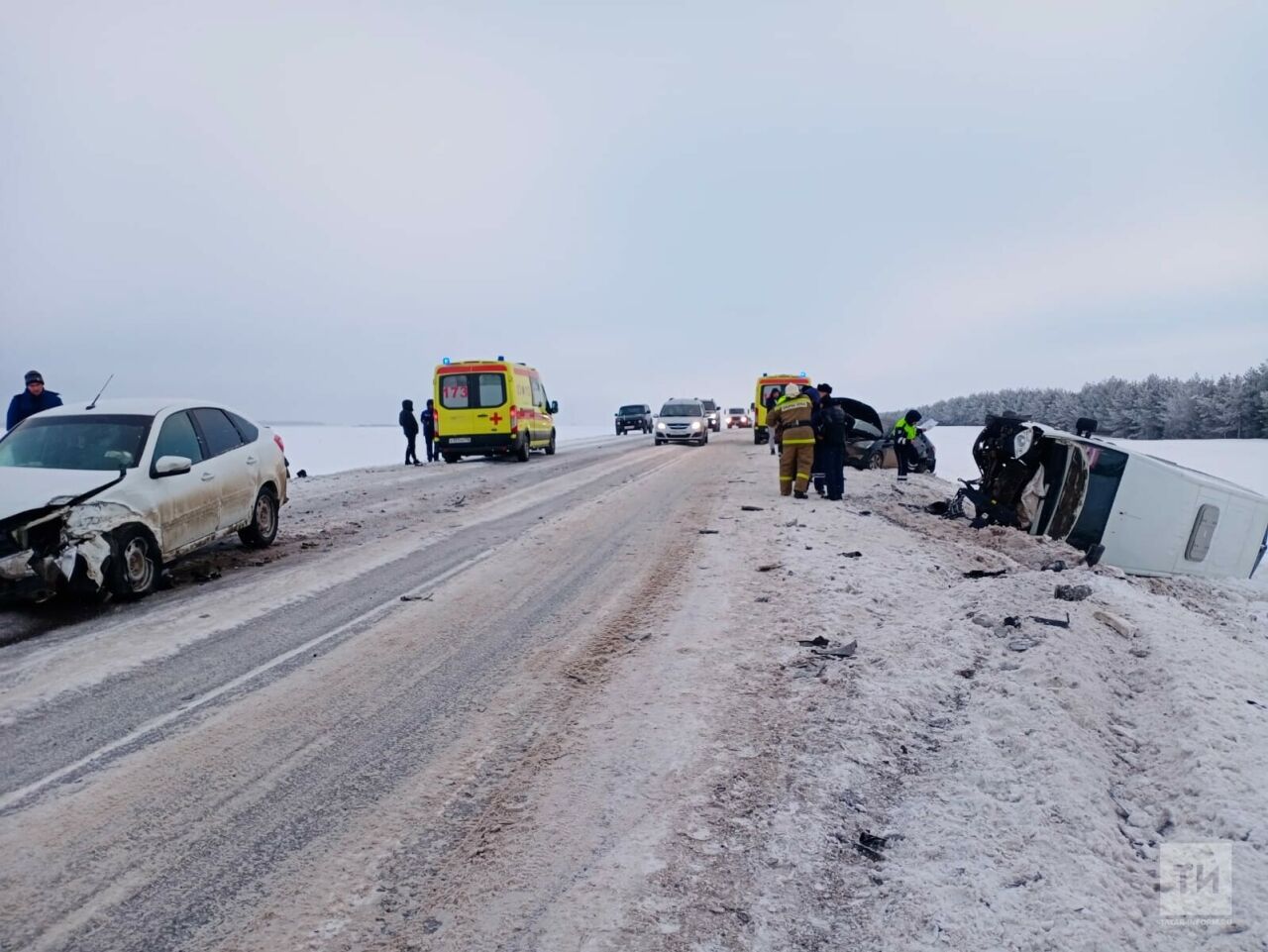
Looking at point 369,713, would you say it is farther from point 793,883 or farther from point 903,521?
point 903,521

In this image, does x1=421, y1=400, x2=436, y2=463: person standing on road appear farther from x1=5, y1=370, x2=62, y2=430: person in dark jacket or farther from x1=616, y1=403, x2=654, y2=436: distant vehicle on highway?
x1=616, y1=403, x2=654, y2=436: distant vehicle on highway

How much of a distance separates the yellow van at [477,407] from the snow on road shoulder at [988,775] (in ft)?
49.9

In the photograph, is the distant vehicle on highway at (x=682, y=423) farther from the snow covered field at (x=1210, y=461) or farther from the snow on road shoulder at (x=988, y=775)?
the snow on road shoulder at (x=988, y=775)

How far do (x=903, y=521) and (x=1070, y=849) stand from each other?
27.5ft

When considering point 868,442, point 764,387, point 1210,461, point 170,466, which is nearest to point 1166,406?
point 1210,461

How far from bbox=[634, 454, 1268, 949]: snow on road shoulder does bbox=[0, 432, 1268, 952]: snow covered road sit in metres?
0.02

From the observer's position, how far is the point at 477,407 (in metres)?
20.9

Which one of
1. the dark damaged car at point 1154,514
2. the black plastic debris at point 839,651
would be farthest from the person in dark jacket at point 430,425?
the black plastic debris at point 839,651

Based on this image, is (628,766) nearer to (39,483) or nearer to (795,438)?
(39,483)

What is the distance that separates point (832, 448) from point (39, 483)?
10308mm

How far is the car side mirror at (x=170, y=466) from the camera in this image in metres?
7.19

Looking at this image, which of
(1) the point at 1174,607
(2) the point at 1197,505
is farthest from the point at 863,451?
(1) the point at 1174,607

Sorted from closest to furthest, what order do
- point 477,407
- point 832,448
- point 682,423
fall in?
1. point 832,448
2. point 477,407
3. point 682,423

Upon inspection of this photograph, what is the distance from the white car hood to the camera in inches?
246
